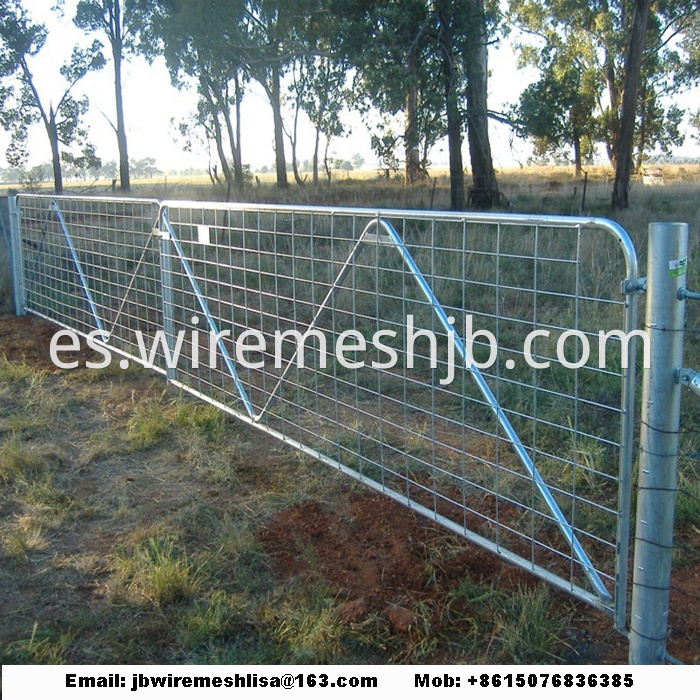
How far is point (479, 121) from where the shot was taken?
69.7 ft

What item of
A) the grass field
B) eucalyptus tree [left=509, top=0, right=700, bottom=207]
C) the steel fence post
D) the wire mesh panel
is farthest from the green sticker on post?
eucalyptus tree [left=509, top=0, right=700, bottom=207]

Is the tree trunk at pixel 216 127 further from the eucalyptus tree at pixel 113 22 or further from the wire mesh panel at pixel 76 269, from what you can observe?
the wire mesh panel at pixel 76 269

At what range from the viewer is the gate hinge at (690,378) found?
228 cm

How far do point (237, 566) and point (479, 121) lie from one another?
1945 centimetres

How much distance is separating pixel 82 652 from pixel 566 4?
3812 centimetres

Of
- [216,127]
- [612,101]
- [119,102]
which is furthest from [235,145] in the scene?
[612,101]

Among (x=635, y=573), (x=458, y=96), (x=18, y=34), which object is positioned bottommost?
(x=635, y=573)

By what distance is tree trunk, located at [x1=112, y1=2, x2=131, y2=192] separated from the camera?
38312 mm

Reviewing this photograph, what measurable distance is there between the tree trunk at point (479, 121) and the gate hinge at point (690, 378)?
63.5 feet

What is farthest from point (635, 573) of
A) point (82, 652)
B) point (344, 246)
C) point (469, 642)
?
point (344, 246)

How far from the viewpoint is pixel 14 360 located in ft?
23.0

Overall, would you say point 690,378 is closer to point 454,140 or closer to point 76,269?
point 76,269

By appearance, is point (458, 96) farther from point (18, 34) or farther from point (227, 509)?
point (18, 34)

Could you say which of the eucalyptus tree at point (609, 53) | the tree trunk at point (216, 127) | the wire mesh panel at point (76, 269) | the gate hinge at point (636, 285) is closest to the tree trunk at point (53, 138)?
the tree trunk at point (216, 127)
